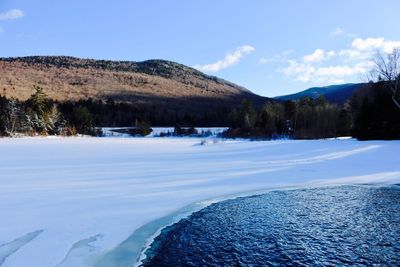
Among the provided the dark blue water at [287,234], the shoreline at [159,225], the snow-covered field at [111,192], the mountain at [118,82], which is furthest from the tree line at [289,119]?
the mountain at [118,82]

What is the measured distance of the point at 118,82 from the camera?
139875 millimetres

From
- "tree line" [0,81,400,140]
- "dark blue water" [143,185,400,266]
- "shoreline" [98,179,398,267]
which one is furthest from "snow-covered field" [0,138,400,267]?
"tree line" [0,81,400,140]

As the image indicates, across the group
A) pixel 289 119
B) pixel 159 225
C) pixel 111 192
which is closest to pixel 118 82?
pixel 289 119

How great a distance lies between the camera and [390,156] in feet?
58.9

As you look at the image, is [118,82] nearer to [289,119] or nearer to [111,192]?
[289,119]

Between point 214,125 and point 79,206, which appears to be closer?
point 79,206

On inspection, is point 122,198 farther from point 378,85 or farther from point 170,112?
point 170,112

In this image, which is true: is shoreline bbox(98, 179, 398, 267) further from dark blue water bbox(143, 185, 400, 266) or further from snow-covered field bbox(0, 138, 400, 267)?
dark blue water bbox(143, 185, 400, 266)

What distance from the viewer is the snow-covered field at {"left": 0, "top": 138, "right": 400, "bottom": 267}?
5.56 m

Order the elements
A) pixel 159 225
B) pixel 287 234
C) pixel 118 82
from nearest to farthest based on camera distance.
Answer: pixel 287 234 → pixel 159 225 → pixel 118 82

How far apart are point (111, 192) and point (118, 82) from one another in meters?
135

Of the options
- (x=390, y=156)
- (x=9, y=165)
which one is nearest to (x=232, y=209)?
(x=9, y=165)

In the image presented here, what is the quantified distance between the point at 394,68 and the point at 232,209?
31.4 metres

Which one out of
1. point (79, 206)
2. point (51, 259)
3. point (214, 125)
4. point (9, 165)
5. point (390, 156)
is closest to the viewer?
point (51, 259)
